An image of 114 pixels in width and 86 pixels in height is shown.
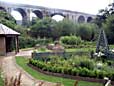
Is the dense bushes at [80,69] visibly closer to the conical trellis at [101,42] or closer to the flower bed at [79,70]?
the flower bed at [79,70]

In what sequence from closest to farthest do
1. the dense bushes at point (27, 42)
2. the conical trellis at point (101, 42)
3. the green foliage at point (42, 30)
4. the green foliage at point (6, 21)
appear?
the conical trellis at point (101, 42) < the dense bushes at point (27, 42) < the green foliage at point (6, 21) < the green foliage at point (42, 30)

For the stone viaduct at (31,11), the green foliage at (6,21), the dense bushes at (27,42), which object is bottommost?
the dense bushes at (27,42)

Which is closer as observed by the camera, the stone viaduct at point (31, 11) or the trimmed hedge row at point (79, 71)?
the trimmed hedge row at point (79, 71)

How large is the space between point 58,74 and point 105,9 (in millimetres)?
42966

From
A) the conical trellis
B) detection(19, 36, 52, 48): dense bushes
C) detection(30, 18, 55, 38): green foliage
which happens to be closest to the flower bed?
the conical trellis

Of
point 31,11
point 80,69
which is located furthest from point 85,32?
point 80,69

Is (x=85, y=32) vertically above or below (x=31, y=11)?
below

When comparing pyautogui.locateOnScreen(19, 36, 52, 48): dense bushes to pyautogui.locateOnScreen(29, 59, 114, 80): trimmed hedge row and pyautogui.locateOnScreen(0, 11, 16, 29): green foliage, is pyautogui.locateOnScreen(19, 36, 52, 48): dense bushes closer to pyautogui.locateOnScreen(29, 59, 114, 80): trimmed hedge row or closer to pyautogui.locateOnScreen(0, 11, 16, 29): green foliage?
pyautogui.locateOnScreen(0, 11, 16, 29): green foliage

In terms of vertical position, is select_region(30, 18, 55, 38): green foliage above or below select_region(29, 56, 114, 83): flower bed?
above

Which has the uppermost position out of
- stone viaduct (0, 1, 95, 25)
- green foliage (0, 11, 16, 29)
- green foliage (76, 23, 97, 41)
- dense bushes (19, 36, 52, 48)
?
stone viaduct (0, 1, 95, 25)

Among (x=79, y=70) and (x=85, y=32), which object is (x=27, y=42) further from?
(x=79, y=70)

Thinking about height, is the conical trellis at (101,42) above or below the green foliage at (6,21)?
below

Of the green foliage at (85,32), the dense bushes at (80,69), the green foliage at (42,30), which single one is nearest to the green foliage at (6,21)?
the green foliage at (42,30)

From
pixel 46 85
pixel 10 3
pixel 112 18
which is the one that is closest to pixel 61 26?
pixel 112 18
